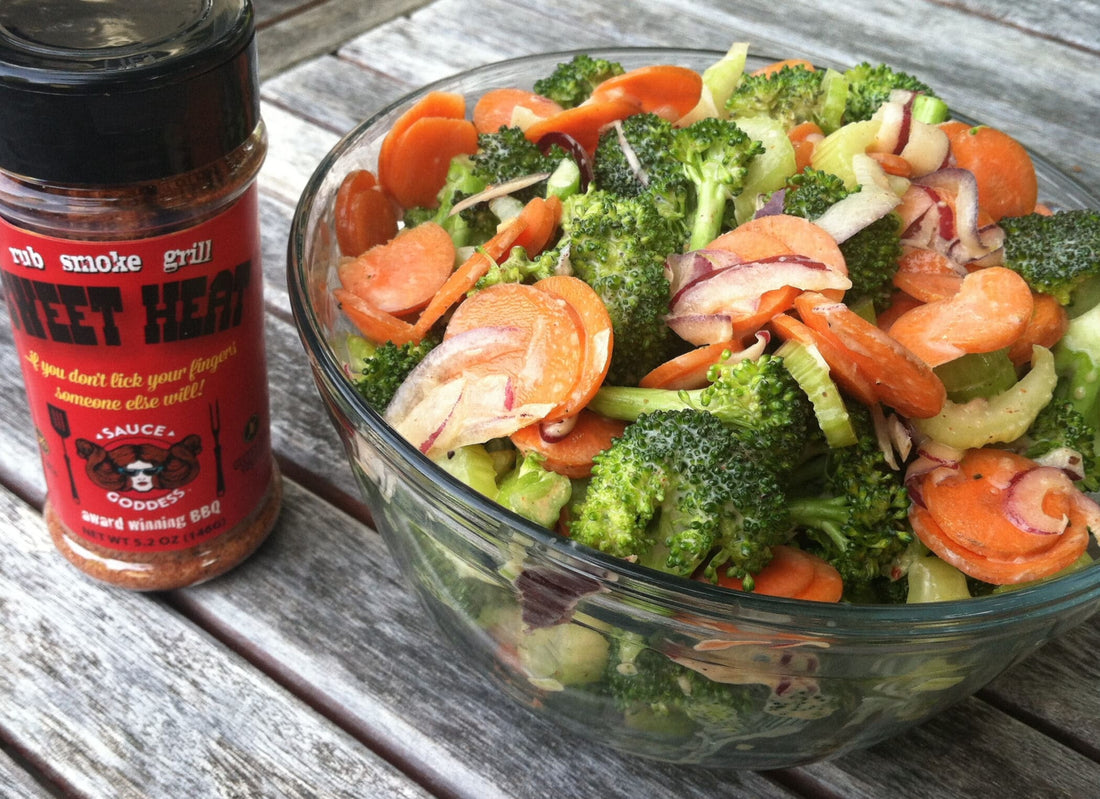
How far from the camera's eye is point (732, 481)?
0.80 meters

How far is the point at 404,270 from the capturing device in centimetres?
103

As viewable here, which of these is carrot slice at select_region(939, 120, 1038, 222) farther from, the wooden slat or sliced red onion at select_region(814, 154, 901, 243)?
the wooden slat

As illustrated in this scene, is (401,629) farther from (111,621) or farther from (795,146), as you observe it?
(795,146)

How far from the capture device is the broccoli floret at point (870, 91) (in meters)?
1.18

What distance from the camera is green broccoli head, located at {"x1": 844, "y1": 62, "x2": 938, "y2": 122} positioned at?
1.18 m

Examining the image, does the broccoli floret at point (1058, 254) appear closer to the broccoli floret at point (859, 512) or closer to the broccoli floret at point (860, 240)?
the broccoli floret at point (860, 240)

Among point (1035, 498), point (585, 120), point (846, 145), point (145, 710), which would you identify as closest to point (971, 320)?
point (1035, 498)

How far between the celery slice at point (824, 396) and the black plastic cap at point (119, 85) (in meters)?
0.53

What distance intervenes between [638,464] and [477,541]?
0.14 m

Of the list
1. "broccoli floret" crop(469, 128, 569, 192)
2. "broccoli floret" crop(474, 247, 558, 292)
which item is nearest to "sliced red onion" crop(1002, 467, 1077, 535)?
"broccoli floret" crop(474, 247, 558, 292)

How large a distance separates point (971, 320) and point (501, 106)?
0.61m

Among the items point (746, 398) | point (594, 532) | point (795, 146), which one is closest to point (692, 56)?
point (795, 146)

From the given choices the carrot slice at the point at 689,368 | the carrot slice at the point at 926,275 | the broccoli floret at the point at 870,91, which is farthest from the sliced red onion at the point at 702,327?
the broccoli floret at the point at 870,91

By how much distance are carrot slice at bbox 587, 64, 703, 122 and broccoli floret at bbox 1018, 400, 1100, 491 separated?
0.51m
